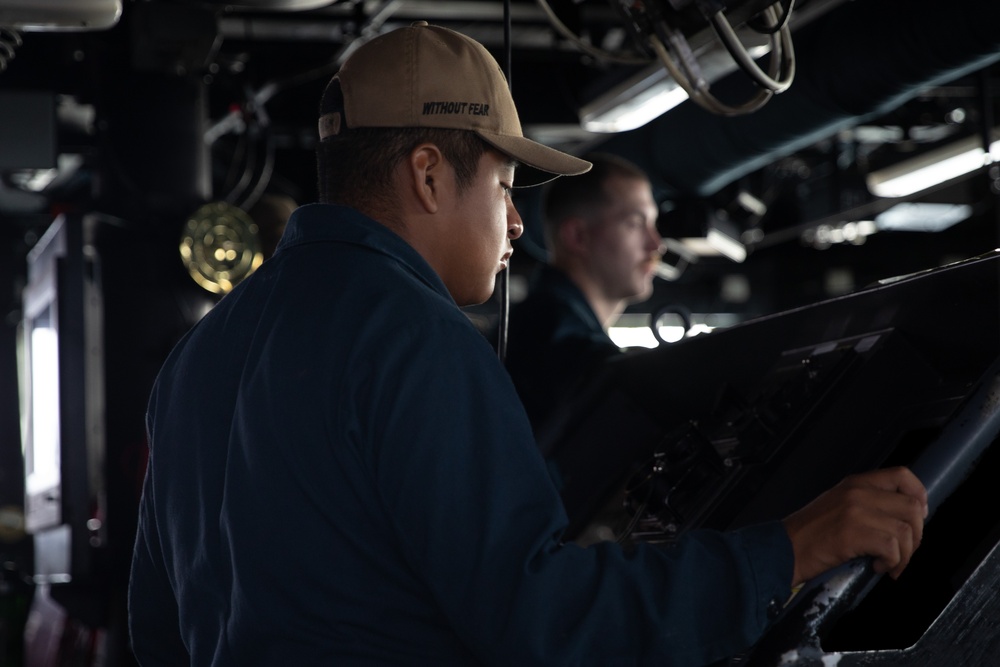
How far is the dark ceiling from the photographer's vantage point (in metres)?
3.52

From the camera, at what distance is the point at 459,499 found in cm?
103

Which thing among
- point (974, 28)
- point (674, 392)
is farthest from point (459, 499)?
point (974, 28)

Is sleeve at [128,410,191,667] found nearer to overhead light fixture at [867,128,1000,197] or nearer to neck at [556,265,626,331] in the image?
neck at [556,265,626,331]

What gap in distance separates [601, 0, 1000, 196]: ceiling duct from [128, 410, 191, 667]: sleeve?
2504 mm

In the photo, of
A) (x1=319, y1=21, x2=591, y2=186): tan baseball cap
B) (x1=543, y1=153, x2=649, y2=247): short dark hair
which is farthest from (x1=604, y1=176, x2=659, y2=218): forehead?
(x1=319, y1=21, x2=591, y2=186): tan baseball cap

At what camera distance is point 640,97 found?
13.3ft

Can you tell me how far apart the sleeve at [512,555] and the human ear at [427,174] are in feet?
0.75

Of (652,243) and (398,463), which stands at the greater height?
(652,243)

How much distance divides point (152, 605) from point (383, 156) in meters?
0.60

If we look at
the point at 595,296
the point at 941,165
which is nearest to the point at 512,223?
the point at 595,296

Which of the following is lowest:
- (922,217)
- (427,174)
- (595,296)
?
(595,296)

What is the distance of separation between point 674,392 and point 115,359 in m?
2.84

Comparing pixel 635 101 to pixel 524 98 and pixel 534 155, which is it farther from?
pixel 534 155

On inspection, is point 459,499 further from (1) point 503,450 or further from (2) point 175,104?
(2) point 175,104
